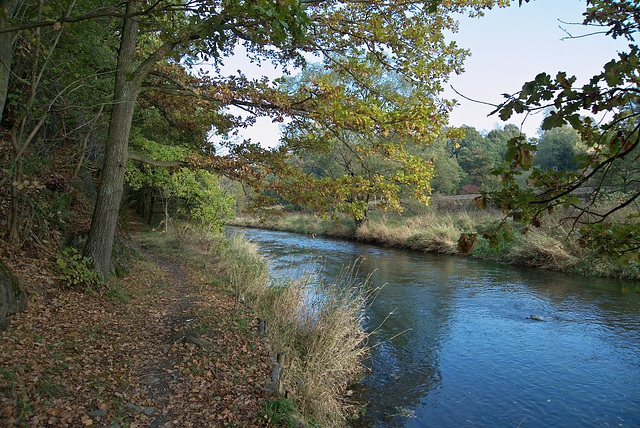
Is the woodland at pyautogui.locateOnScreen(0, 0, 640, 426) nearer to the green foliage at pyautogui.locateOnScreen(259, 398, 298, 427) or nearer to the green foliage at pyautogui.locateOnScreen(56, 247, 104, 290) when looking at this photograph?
the green foliage at pyautogui.locateOnScreen(56, 247, 104, 290)

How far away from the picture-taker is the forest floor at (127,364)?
3838mm

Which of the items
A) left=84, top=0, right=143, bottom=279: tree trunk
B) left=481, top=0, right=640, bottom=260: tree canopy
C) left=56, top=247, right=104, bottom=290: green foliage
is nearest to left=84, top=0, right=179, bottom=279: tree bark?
left=84, top=0, right=143, bottom=279: tree trunk

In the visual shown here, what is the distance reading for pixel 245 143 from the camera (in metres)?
8.41

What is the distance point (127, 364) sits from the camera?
4871 mm

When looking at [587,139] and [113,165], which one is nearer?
[587,139]

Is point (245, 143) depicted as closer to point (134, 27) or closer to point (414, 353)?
point (134, 27)

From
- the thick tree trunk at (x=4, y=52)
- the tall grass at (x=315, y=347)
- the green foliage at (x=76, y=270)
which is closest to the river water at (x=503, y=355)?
the tall grass at (x=315, y=347)

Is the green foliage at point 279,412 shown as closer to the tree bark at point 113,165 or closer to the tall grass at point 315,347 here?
the tall grass at point 315,347

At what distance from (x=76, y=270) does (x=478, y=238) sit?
33.2 ft

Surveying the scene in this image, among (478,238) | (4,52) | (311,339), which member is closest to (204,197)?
(478,238)

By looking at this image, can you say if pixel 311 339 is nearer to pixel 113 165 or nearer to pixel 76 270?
pixel 76 270

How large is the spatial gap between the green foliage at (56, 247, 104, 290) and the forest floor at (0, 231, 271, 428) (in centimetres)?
21

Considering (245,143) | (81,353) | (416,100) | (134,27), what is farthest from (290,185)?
(81,353)

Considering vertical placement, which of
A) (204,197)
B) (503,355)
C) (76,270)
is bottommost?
(503,355)
